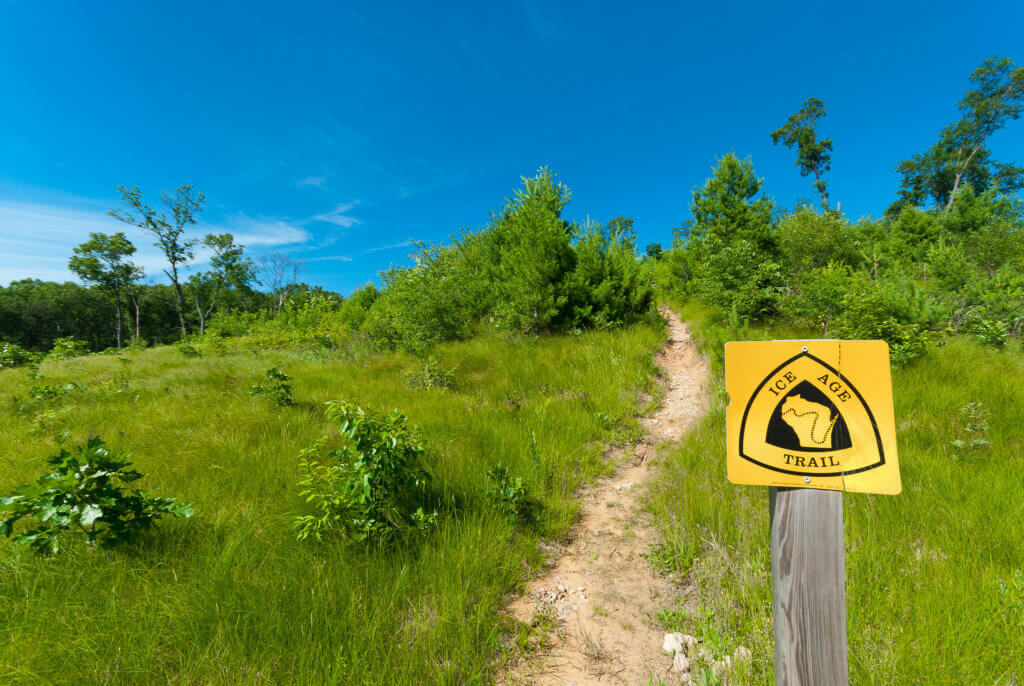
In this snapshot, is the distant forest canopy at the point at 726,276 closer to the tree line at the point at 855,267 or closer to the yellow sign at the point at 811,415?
the tree line at the point at 855,267

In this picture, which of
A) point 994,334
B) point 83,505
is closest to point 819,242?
point 994,334

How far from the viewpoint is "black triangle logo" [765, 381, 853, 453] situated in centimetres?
103

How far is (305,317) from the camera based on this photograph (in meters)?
16.2

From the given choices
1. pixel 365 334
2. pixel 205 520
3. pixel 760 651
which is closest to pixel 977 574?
pixel 760 651

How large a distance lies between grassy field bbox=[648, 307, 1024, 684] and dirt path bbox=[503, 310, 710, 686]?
200 mm

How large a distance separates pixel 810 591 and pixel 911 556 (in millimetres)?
2148

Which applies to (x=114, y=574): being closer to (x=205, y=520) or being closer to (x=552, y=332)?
(x=205, y=520)

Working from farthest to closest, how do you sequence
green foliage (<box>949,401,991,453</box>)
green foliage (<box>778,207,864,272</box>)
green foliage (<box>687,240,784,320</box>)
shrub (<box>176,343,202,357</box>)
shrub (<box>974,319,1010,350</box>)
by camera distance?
green foliage (<box>778,207,864,272</box>) < shrub (<box>176,343,202,357</box>) < green foliage (<box>687,240,784,320</box>) < shrub (<box>974,319,1010,350</box>) < green foliage (<box>949,401,991,453</box>)

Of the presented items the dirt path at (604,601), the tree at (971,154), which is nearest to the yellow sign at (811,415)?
the dirt path at (604,601)

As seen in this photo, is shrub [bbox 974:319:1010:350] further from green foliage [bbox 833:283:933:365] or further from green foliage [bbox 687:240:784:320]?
green foliage [bbox 687:240:784:320]

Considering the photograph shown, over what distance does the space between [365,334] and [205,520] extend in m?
8.57

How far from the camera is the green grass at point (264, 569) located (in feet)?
5.70

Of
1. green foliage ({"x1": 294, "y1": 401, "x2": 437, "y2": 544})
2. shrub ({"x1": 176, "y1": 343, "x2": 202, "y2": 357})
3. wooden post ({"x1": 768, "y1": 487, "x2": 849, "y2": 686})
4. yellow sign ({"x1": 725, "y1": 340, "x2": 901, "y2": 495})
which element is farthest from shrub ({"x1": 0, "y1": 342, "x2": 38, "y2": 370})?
wooden post ({"x1": 768, "y1": 487, "x2": 849, "y2": 686})

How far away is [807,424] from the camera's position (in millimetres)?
1065
